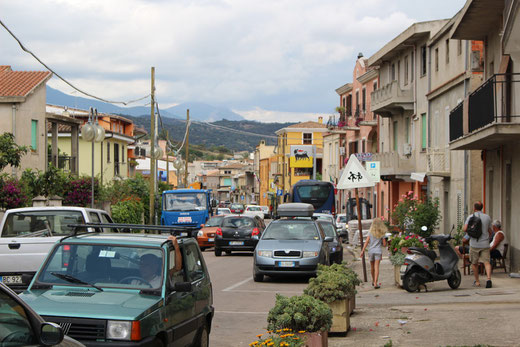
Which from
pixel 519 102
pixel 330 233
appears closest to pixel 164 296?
pixel 519 102

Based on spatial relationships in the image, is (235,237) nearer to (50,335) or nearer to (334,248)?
(334,248)

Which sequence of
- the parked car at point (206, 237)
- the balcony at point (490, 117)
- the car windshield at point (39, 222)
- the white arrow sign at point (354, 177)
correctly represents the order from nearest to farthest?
the car windshield at point (39, 222)
the balcony at point (490, 117)
the white arrow sign at point (354, 177)
the parked car at point (206, 237)

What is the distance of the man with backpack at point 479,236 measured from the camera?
1723 centimetres

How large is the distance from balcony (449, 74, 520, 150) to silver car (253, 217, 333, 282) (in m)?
4.80

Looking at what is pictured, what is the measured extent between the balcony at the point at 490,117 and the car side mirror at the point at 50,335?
1490cm

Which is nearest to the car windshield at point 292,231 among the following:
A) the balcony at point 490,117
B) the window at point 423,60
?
the balcony at point 490,117

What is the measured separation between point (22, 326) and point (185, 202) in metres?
36.5

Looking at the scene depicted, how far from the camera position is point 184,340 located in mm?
8859

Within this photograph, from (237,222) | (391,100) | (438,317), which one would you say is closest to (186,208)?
(237,222)

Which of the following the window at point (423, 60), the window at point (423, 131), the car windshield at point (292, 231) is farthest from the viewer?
the window at point (423, 60)

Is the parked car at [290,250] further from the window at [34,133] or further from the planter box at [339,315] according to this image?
the window at [34,133]

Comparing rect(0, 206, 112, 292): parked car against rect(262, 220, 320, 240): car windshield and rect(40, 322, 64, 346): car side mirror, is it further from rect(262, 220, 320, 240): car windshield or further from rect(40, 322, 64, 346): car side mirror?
rect(40, 322, 64, 346): car side mirror

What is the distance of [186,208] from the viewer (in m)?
41.2

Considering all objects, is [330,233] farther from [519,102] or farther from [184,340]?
[184,340]
